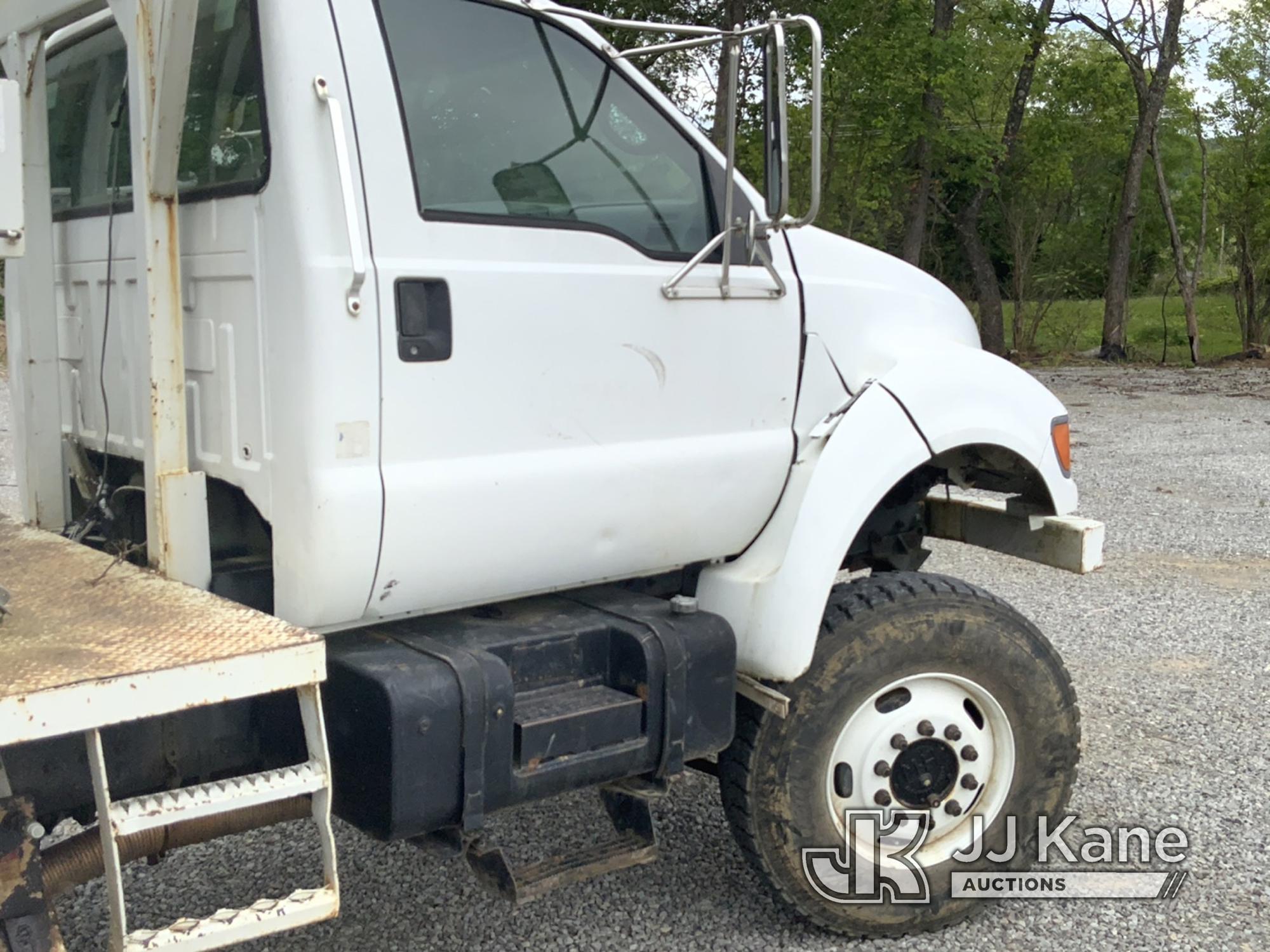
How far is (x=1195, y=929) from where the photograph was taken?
12.6 feet

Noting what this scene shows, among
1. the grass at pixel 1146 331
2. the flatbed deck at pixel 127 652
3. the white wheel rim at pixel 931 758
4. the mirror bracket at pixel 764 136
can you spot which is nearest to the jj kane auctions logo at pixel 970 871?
the white wheel rim at pixel 931 758

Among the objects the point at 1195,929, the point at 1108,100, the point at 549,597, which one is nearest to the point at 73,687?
the point at 549,597

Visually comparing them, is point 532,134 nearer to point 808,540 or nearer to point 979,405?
point 808,540

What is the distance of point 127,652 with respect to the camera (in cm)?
246

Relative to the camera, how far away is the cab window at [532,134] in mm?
3021

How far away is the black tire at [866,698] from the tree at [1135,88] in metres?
21.2

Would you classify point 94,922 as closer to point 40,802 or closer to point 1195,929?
point 40,802

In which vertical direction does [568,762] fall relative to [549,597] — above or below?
below

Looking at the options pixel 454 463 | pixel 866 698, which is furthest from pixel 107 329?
pixel 866 698

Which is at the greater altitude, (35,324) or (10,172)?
(10,172)

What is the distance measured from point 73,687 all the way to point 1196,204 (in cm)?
3087

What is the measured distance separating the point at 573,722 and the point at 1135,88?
2396cm

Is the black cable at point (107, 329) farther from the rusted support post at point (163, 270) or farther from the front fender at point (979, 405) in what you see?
the front fender at point (979, 405)

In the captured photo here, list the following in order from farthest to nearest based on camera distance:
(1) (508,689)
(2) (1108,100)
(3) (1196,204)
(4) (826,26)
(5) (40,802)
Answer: (3) (1196,204), (2) (1108,100), (4) (826,26), (1) (508,689), (5) (40,802)
